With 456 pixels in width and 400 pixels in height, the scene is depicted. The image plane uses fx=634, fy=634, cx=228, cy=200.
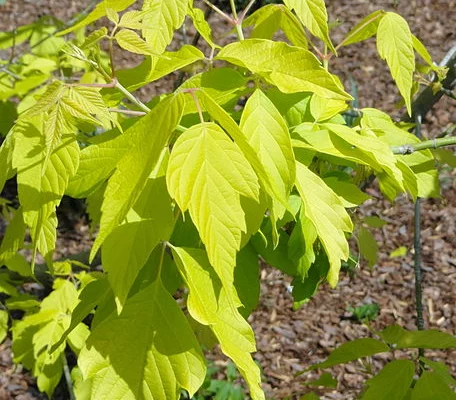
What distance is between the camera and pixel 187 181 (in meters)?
0.82

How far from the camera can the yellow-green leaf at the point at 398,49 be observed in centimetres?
122

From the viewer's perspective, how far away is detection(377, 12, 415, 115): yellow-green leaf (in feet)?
4.00

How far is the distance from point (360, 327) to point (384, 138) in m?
2.80

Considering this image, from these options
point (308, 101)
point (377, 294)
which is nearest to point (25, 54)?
point (308, 101)

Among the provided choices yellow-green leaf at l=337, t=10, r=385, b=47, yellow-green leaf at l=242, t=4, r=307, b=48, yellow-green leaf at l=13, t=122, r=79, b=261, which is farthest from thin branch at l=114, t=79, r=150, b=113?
yellow-green leaf at l=337, t=10, r=385, b=47

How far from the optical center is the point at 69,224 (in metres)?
4.45

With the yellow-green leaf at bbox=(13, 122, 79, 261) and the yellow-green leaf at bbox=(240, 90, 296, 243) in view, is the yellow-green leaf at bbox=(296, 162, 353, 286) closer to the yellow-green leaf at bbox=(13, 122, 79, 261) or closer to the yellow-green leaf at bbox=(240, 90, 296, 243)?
the yellow-green leaf at bbox=(240, 90, 296, 243)

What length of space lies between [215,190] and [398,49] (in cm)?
60

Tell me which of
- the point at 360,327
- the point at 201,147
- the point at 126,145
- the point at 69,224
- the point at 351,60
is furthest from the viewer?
the point at 351,60

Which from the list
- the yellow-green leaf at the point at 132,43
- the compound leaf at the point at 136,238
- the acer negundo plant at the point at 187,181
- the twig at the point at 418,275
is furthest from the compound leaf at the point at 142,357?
the twig at the point at 418,275

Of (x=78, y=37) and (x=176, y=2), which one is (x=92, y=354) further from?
(x=78, y=37)

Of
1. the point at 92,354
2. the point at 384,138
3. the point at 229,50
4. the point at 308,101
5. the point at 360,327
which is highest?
the point at 229,50

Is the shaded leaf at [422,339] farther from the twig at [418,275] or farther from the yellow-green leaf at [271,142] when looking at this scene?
the yellow-green leaf at [271,142]

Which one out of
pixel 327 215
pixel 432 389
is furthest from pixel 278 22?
pixel 432 389
